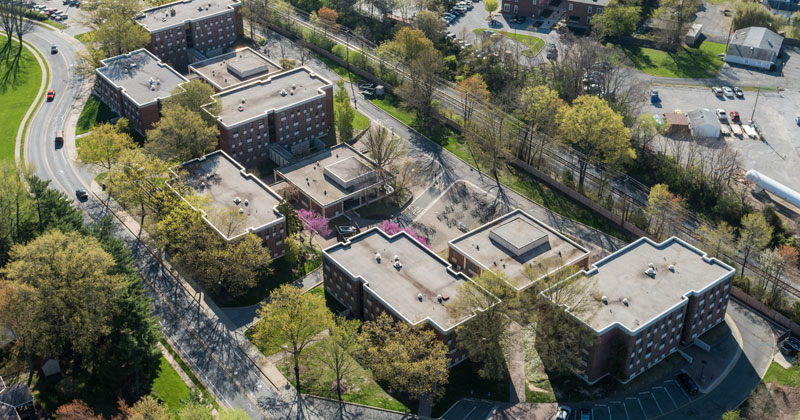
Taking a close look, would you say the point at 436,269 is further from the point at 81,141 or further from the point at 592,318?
the point at 81,141

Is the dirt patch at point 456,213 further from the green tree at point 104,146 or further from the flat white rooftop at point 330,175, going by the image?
the green tree at point 104,146

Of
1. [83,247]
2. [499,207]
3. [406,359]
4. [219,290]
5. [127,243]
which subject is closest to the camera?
[406,359]

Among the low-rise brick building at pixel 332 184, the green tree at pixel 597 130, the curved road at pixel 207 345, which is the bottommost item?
the curved road at pixel 207 345

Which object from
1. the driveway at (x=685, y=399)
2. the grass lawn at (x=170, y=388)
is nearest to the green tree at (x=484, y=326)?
the driveway at (x=685, y=399)


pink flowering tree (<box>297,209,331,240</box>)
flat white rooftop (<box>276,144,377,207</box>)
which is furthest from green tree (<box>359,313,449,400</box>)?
flat white rooftop (<box>276,144,377,207</box>)

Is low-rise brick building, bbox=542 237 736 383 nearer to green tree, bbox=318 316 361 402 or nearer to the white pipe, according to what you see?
green tree, bbox=318 316 361 402

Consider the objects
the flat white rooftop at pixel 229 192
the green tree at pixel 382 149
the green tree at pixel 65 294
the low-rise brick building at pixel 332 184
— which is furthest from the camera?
the green tree at pixel 382 149

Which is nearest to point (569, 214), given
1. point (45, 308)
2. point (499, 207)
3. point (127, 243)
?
point (499, 207)
